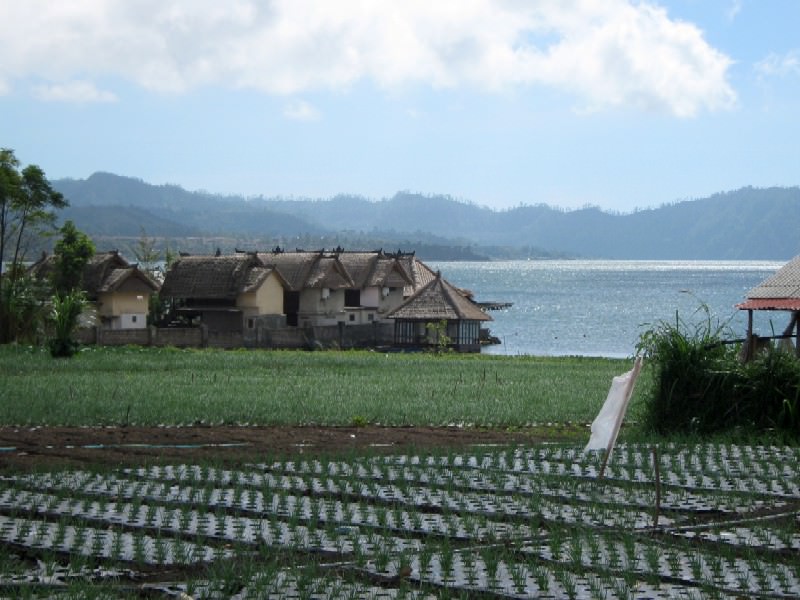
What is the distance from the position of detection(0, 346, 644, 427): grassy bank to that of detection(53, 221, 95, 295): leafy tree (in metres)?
17.6

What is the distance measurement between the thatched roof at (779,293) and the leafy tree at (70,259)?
120 ft

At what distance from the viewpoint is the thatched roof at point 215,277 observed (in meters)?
54.8

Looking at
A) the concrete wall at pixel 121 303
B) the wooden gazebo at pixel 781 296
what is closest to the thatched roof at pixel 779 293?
the wooden gazebo at pixel 781 296

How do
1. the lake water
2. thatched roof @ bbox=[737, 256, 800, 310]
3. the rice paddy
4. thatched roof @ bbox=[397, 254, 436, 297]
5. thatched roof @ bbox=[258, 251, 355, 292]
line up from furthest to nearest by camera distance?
the lake water
thatched roof @ bbox=[397, 254, 436, 297]
thatched roof @ bbox=[258, 251, 355, 292]
thatched roof @ bbox=[737, 256, 800, 310]
the rice paddy

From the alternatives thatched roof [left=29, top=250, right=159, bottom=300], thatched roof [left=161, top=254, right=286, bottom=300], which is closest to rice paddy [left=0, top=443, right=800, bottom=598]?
thatched roof [left=29, top=250, right=159, bottom=300]

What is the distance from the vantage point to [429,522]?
30.0 ft

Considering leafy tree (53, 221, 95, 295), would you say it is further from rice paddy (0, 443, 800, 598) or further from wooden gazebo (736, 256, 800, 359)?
rice paddy (0, 443, 800, 598)

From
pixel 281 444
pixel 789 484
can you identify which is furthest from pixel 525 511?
pixel 281 444

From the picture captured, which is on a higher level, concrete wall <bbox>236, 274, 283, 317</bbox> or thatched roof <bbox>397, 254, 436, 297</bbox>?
thatched roof <bbox>397, 254, 436, 297</bbox>

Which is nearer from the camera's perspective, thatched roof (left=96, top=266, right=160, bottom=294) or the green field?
the green field

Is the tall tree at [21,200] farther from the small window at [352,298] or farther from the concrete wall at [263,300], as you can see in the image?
the small window at [352,298]

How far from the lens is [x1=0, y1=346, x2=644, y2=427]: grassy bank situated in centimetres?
1767

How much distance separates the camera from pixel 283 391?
22156 mm

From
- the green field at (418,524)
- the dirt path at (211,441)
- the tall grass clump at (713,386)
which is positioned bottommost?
the dirt path at (211,441)
